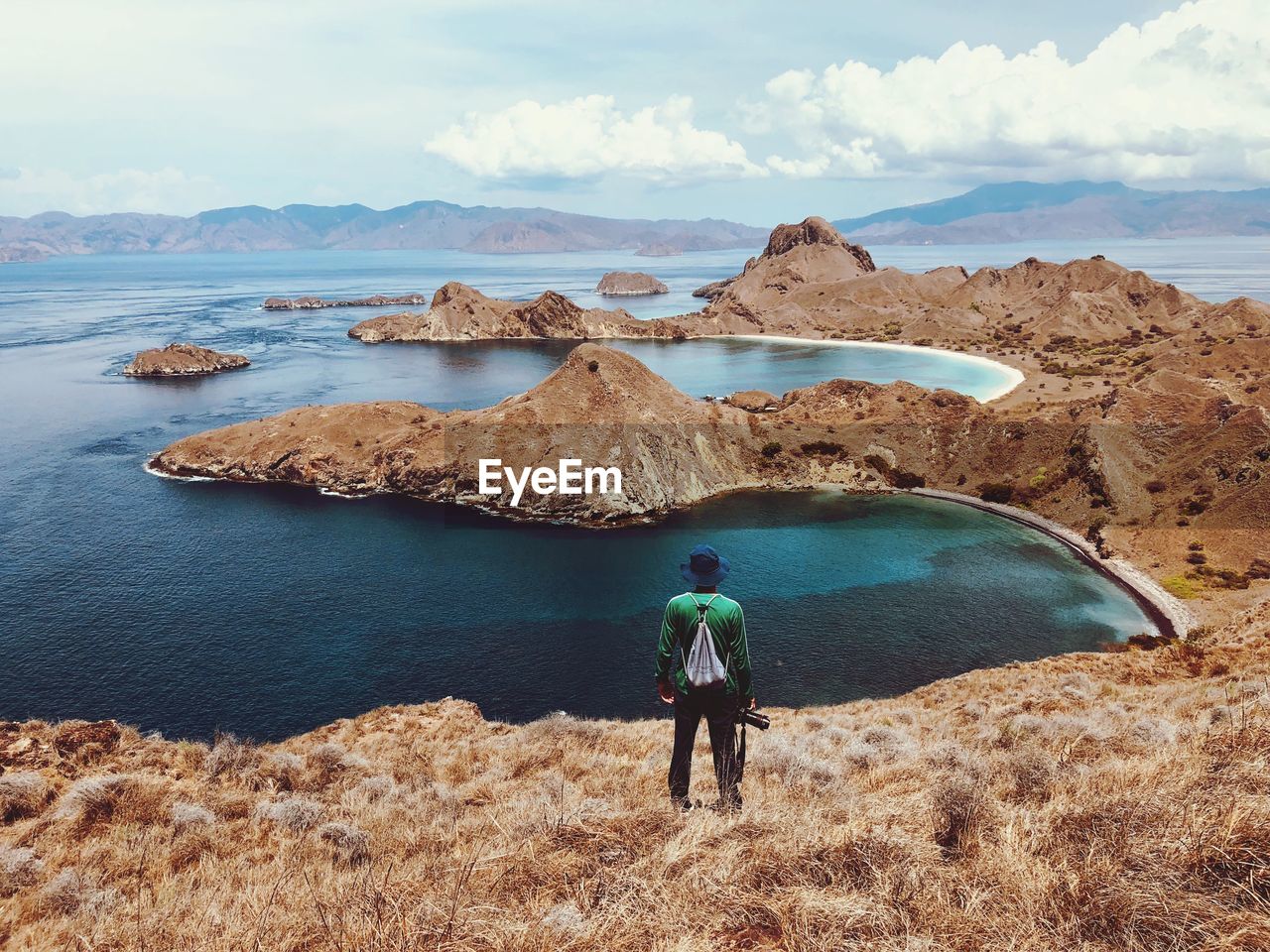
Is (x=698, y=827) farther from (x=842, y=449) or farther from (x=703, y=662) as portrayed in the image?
(x=842, y=449)

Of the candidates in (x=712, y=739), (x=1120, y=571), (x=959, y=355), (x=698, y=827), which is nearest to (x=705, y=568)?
A: (x=712, y=739)

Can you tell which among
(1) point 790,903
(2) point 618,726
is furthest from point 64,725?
(1) point 790,903

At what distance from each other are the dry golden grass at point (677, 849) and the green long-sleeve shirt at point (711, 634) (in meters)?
1.74

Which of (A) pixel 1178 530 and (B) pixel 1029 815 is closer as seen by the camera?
(B) pixel 1029 815

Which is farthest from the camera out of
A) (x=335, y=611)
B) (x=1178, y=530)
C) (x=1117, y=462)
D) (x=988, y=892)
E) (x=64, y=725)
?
(x=1117, y=462)

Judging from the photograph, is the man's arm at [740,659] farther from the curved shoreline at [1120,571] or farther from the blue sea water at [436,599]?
the curved shoreline at [1120,571]

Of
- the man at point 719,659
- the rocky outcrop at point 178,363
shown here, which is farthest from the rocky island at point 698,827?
the rocky outcrop at point 178,363

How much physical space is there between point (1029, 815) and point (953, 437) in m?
77.1

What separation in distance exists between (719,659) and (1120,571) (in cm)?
5630

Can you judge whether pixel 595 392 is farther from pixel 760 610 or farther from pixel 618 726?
pixel 618 726

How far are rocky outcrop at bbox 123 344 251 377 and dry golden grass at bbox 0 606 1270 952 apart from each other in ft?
475

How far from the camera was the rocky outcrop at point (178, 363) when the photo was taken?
13512 cm

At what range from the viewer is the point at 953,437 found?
3076 inches

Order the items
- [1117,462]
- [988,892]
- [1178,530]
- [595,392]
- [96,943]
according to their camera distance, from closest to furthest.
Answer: [988,892], [96,943], [1178,530], [1117,462], [595,392]
